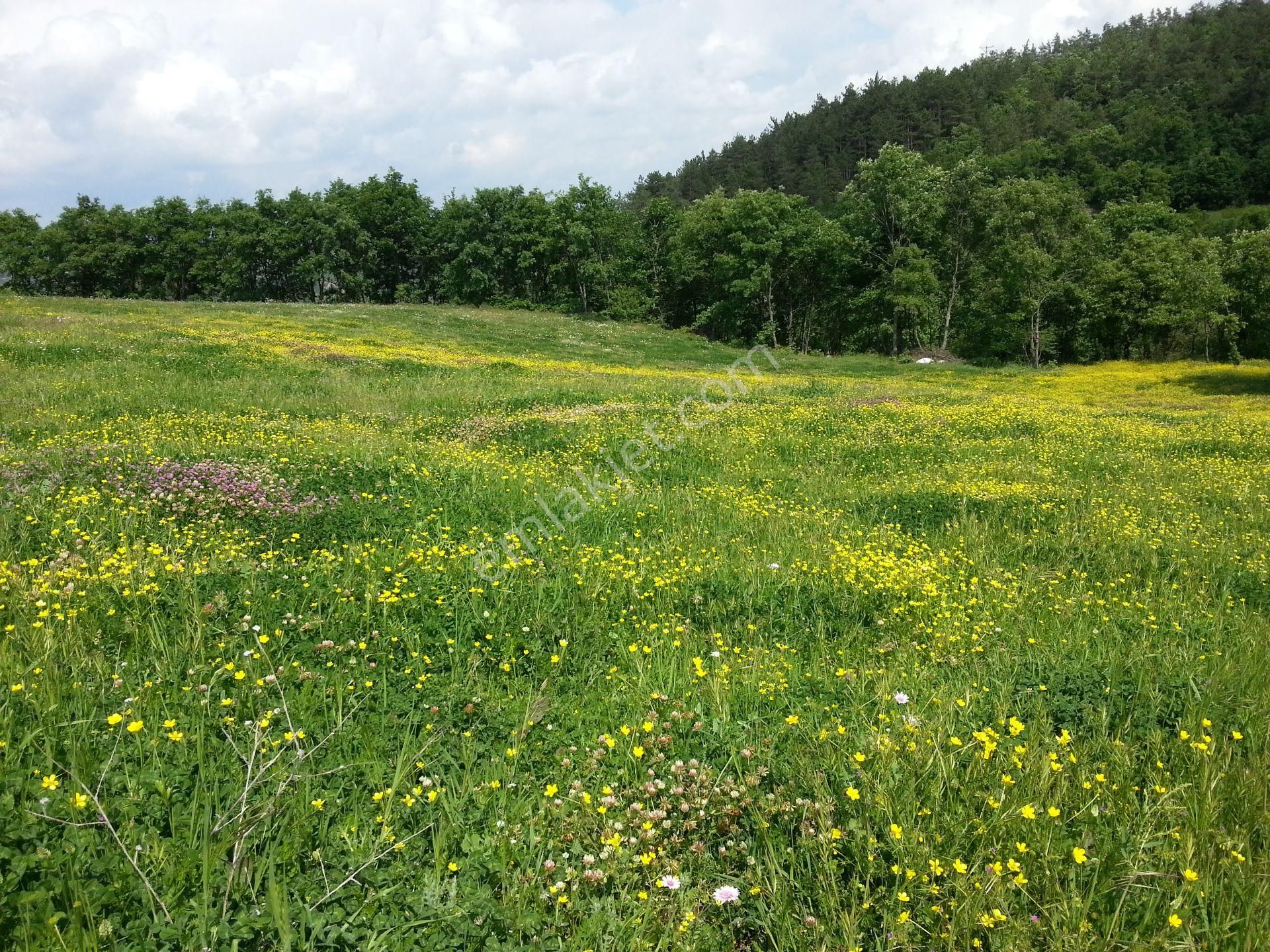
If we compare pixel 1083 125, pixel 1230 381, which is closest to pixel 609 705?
pixel 1230 381

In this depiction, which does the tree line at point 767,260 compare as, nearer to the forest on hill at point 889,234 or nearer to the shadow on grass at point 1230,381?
the forest on hill at point 889,234

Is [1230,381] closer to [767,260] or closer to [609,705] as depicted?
[767,260]

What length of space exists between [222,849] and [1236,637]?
7102 mm

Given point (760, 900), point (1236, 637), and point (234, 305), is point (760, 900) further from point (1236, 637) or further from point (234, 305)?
point (234, 305)

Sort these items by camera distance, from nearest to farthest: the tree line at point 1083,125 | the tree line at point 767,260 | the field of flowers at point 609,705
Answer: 1. the field of flowers at point 609,705
2. the tree line at point 767,260
3. the tree line at point 1083,125

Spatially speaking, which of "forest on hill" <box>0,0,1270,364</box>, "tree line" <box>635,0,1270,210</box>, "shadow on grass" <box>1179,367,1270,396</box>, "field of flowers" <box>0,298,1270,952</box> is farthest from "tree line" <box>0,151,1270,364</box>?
"field of flowers" <box>0,298,1270,952</box>

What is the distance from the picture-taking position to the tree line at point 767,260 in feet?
153

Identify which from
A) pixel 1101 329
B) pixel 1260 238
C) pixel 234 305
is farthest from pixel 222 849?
pixel 1101 329

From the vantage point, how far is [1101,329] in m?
49.2

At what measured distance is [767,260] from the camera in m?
57.1

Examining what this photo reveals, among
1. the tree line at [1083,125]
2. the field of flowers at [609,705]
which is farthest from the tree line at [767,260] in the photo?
the field of flowers at [609,705]

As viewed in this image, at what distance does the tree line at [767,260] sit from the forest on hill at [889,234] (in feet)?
0.71

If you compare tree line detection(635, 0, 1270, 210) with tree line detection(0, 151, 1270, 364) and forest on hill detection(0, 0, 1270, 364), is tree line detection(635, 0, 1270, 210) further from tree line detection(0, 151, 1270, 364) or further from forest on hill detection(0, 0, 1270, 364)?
tree line detection(0, 151, 1270, 364)

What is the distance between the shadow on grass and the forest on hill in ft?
11.4
